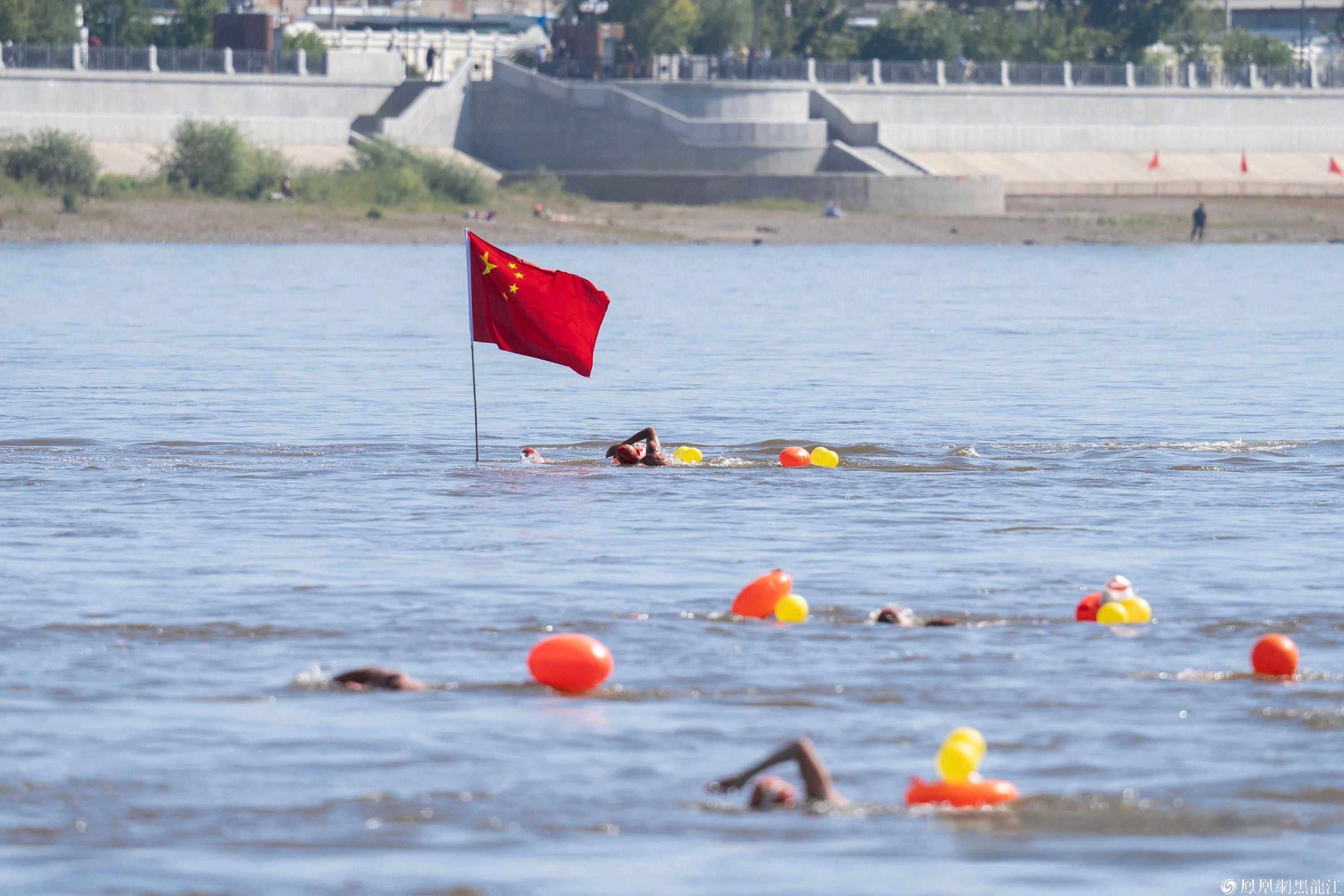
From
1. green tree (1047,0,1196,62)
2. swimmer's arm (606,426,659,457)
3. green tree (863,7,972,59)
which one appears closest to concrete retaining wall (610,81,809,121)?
green tree (863,7,972,59)

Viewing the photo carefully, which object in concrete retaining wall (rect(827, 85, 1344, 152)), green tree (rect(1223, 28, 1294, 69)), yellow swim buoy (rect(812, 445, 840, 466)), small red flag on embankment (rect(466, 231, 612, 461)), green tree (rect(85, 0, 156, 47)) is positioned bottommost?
yellow swim buoy (rect(812, 445, 840, 466))

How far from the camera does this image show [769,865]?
941 cm

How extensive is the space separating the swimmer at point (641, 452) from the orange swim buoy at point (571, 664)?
9873 mm

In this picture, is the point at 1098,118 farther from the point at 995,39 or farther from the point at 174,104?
the point at 174,104

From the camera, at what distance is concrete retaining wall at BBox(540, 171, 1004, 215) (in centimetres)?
8962

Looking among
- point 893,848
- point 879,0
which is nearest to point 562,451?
point 893,848

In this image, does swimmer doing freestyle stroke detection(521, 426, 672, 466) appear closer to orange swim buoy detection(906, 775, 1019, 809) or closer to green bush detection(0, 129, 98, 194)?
orange swim buoy detection(906, 775, 1019, 809)

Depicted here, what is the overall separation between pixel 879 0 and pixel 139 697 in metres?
154

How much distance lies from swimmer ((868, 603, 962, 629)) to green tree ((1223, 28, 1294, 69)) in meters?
117

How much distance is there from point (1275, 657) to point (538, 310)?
11.3m

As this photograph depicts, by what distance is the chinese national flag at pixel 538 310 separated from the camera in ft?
74.4

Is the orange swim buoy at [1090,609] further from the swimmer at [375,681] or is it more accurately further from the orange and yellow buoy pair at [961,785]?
the swimmer at [375,681]

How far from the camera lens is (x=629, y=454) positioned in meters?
22.6

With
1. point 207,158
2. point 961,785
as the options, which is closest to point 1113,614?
point 961,785
